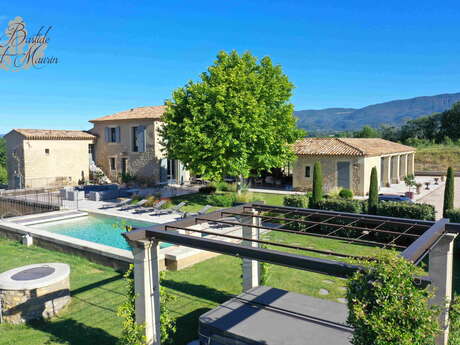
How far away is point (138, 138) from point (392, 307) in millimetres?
31300

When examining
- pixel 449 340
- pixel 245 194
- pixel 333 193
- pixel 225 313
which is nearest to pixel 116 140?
pixel 245 194

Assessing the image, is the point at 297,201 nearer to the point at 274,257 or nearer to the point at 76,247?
the point at 76,247

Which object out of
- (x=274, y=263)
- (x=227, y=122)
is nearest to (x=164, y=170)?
(x=227, y=122)

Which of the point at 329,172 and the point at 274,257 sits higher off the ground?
the point at 274,257

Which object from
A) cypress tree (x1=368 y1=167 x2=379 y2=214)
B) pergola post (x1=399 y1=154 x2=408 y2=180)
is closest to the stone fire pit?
cypress tree (x1=368 y1=167 x2=379 y2=214)

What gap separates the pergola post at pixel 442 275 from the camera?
17.3 feet

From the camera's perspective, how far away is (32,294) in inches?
350

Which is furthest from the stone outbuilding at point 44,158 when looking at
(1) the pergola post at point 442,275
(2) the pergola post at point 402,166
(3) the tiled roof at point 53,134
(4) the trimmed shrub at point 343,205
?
(1) the pergola post at point 442,275

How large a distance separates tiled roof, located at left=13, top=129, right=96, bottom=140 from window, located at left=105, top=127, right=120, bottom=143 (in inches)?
59.2

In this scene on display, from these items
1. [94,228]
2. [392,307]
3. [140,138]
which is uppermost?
[140,138]

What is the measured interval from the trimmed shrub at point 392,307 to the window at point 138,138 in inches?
1201

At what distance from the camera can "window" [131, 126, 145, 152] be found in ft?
108

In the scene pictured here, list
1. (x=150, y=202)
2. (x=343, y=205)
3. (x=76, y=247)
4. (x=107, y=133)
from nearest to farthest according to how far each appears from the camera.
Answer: (x=76, y=247) → (x=343, y=205) → (x=150, y=202) → (x=107, y=133)

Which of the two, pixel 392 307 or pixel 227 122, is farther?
pixel 227 122
